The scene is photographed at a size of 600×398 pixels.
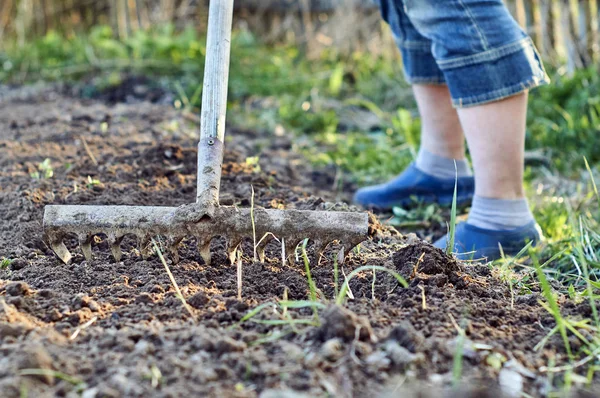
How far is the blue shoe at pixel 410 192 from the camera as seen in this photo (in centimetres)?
290

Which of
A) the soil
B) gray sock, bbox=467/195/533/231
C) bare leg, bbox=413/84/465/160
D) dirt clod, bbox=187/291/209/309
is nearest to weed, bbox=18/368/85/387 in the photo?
the soil

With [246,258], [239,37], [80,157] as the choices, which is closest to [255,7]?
[239,37]

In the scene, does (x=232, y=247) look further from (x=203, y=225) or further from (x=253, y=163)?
(x=253, y=163)

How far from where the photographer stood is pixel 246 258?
1.93 meters

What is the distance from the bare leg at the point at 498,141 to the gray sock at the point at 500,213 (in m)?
0.03

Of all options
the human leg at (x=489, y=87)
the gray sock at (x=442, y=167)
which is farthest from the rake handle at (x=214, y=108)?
the gray sock at (x=442, y=167)

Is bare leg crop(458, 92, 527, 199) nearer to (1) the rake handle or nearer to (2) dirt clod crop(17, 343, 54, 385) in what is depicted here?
(1) the rake handle

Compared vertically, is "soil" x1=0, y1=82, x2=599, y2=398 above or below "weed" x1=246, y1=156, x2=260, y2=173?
below

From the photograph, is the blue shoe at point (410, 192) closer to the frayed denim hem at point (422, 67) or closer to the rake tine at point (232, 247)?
the frayed denim hem at point (422, 67)

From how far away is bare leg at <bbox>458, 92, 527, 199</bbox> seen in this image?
2162mm

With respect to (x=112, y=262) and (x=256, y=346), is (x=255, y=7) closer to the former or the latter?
(x=112, y=262)

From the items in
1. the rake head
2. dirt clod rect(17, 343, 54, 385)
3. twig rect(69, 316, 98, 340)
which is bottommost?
twig rect(69, 316, 98, 340)

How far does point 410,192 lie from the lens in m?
2.94

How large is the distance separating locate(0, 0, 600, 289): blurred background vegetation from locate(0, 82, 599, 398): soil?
2.10 ft
